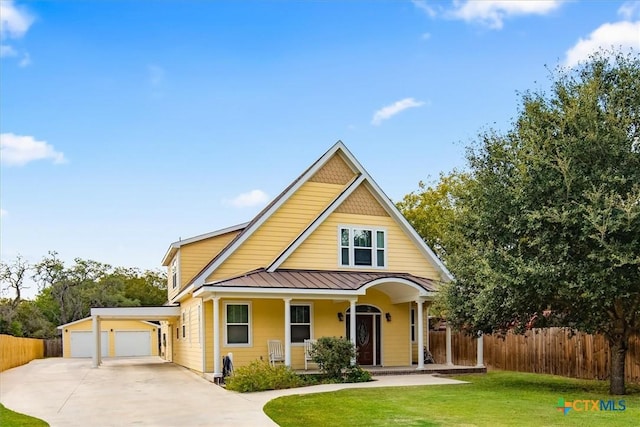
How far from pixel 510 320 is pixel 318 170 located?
914cm

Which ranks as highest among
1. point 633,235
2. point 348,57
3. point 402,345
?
point 348,57

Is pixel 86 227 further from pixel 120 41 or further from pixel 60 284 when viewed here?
pixel 60 284

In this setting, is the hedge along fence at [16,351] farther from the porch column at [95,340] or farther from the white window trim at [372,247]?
the white window trim at [372,247]

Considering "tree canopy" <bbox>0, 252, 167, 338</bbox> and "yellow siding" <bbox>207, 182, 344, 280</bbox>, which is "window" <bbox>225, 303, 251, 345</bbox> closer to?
"yellow siding" <bbox>207, 182, 344, 280</bbox>

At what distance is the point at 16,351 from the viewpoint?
3059 centimetres

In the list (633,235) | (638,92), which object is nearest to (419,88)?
(638,92)

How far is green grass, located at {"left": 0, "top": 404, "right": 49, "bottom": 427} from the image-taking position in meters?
10.8

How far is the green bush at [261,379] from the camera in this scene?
15.7 m

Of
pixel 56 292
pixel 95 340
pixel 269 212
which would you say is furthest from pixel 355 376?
pixel 56 292

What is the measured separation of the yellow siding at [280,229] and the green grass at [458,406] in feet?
22.7

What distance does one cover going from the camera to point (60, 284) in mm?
53156

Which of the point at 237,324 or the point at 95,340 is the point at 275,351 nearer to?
the point at 237,324

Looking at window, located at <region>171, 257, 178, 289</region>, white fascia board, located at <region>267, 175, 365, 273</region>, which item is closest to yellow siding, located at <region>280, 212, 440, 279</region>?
white fascia board, located at <region>267, 175, 365, 273</region>

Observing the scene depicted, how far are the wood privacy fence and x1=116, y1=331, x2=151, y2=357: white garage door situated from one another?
25.6 metres
